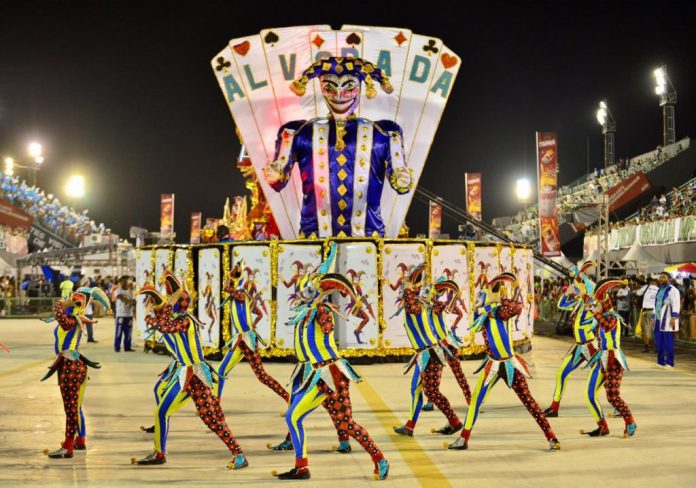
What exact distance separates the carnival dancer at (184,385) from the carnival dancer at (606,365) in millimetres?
3830

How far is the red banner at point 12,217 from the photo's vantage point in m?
35.3

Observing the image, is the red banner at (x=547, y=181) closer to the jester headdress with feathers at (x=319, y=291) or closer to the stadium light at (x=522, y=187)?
the jester headdress with feathers at (x=319, y=291)

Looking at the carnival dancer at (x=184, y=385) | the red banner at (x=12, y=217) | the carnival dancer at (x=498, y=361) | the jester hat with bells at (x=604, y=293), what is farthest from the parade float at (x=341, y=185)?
the red banner at (x=12, y=217)

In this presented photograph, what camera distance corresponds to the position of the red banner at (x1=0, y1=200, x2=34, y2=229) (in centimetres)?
3531

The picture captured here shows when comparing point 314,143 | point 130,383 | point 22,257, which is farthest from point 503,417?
point 22,257

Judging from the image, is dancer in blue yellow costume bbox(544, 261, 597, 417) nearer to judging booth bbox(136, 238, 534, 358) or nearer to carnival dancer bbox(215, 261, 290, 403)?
carnival dancer bbox(215, 261, 290, 403)

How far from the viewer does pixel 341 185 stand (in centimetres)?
1675

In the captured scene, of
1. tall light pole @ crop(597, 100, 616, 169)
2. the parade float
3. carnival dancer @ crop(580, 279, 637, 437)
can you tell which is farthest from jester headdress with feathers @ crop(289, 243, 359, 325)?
tall light pole @ crop(597, 100, 616, 169)

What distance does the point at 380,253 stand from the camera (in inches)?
629

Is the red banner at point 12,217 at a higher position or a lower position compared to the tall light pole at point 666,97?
lower

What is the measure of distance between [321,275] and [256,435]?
2.59m

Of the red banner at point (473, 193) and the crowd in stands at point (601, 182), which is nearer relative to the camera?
the red banner at point (473, 193)

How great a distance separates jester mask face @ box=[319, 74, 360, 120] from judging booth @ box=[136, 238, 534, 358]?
287 centimetres

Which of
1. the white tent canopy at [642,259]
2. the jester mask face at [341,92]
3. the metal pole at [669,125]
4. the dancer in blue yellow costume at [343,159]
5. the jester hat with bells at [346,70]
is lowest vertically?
the white tent canopy at [642,259]
